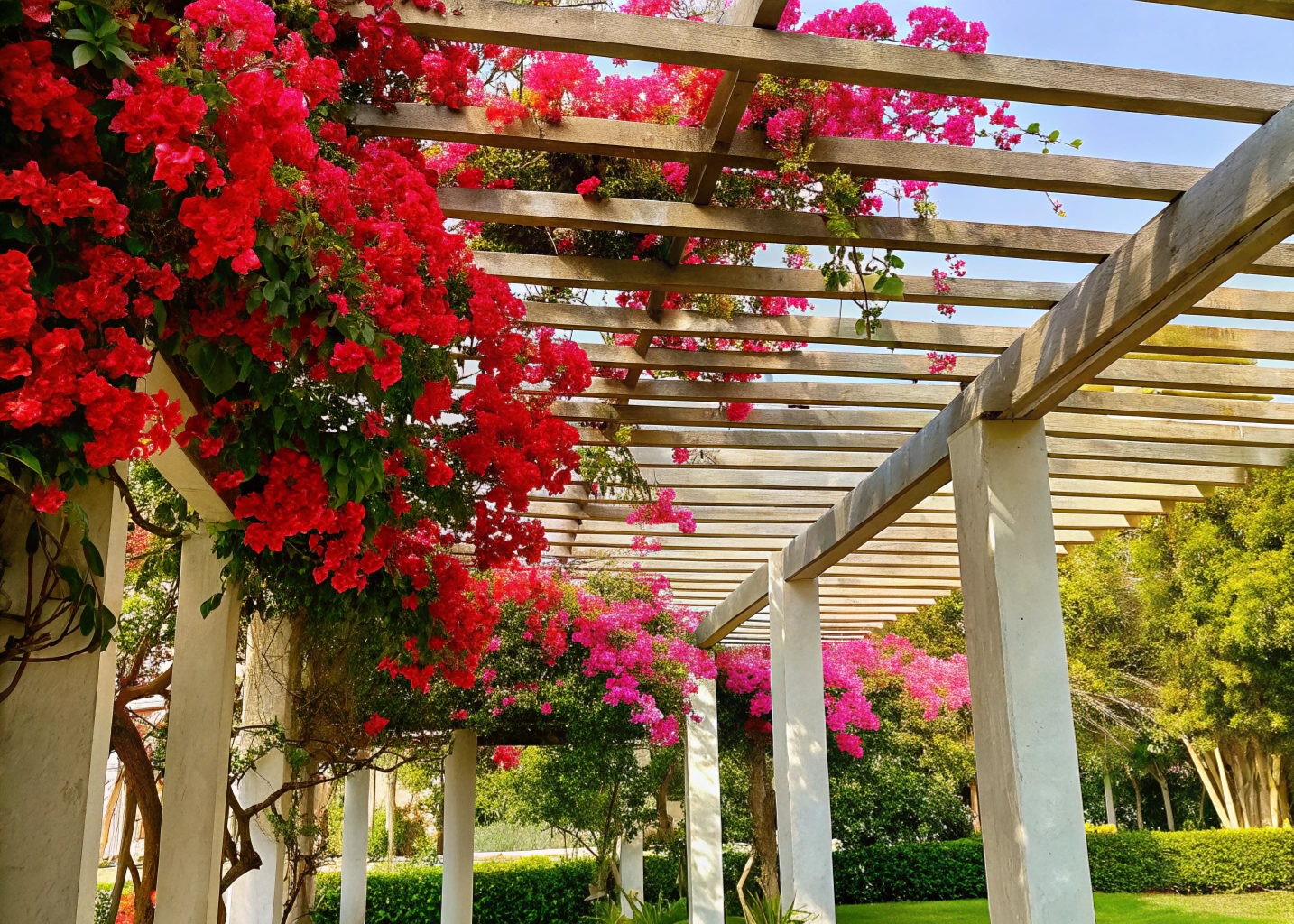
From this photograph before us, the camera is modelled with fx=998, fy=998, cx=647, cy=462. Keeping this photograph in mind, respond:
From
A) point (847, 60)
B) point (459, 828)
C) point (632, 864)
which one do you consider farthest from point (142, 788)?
point (632, 864)

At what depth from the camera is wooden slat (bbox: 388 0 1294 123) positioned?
2.44 metres

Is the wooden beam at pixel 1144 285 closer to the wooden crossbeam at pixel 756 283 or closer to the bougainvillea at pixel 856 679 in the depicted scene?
the wooden crossbeam at pixel 756 283

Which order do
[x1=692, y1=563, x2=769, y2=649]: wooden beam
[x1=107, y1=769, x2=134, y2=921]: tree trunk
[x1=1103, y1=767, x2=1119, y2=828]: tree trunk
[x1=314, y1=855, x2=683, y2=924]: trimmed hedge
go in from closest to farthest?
[x1=107, y1=769, x2=134, y2=921]: tree trunk
[x1=692, y1=563, x2=769, y2=649]: wooden beam
[x1=314, y1=855, x2=683, y2=924]: trimmed hedge
[x1=1103, y1=767, x2=1119, y2=828]: tree trunk

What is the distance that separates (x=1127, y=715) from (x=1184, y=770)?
4.15m

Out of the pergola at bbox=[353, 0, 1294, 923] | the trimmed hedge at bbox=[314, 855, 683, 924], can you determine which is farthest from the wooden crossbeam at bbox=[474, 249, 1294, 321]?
the trimmed hedge at bbox=[314, 855, 683, 924]

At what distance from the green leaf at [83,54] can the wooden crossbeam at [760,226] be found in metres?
1.65

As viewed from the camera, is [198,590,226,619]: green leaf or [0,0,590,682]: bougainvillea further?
[198,590,226,619]: green leaf

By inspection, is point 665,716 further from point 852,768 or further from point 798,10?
point 798,10

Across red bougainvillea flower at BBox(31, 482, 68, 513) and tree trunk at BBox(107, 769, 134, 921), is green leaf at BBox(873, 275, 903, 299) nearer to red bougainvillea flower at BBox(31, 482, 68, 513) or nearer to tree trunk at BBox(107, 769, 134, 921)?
red bougainvillea flower at BBox(31, 482, 68, 513)

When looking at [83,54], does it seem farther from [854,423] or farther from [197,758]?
[854,423]

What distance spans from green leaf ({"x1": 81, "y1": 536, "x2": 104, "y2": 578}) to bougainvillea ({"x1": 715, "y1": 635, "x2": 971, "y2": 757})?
29.5ft

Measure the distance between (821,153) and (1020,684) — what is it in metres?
1.99

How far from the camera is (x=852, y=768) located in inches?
457

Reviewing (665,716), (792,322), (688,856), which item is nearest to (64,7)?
(792,322)
